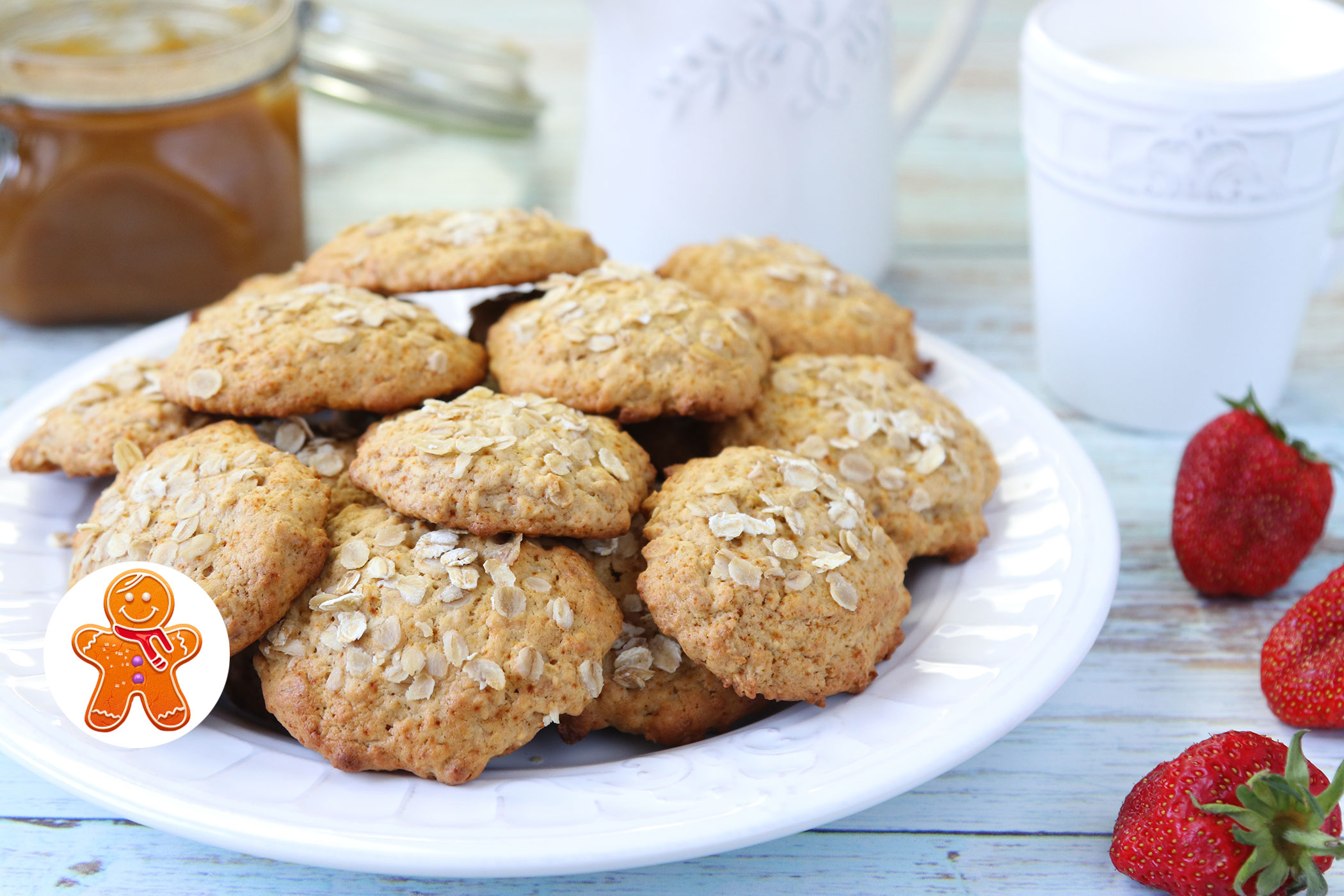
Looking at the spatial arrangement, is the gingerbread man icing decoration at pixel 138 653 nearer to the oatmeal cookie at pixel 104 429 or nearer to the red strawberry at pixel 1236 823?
the oatmeal cookie at pixel 104 429

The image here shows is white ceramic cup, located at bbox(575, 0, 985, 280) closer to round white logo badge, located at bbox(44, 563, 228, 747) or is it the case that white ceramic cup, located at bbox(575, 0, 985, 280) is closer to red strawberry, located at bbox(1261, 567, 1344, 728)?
red strawberry, located at bbox(1261, 567, 1344, 728)

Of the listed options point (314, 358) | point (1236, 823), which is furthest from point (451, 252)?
point (1236, 823)

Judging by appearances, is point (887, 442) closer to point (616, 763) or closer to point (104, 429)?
point (616, 763)

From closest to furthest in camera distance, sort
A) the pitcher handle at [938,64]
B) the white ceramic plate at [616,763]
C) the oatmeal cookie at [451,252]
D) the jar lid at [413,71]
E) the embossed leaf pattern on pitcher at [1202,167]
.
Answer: the white ceramic plate at [616,763], the oatmeal cookie at [451,252], the embossed leaf pattern on pitcher at [1202,167], the pitcher handle at [938,64], the jar lid at [413,71]

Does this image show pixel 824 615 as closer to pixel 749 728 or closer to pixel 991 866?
pixel 749 728

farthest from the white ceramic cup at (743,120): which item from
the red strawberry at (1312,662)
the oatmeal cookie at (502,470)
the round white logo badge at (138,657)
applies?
the round white logo badge at (138,657)

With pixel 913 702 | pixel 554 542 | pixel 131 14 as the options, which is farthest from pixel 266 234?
pixel 913 702

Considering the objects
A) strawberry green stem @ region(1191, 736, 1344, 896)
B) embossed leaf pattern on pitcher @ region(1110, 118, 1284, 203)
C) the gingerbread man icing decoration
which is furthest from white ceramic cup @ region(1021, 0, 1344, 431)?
the gingerbread man icing decoration
